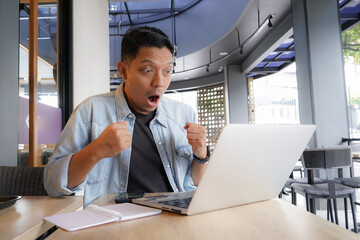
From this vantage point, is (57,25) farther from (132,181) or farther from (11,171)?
(132,181)

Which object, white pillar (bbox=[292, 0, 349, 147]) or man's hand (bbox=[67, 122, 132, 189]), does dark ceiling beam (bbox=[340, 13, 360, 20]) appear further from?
man's hand (bbox=[67, 122, 132, 189])

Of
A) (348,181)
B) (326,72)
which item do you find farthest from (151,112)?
(326,72)

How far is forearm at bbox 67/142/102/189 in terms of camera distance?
2.85ft

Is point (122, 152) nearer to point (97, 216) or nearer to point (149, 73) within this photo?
point (149, 73)

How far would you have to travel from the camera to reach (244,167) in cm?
69

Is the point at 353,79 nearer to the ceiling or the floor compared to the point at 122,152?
nearer to the ceiling

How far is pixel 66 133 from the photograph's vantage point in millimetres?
1076

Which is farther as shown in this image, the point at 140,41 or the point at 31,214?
the point at 140,41

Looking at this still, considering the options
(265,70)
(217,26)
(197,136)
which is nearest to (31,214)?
(197,136)

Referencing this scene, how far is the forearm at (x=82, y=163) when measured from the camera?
869 mm

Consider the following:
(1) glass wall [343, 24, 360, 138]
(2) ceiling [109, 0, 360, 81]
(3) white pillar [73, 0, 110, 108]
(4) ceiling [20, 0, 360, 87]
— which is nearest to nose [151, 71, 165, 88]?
(3) white pillar [73, 0, 110, 108]

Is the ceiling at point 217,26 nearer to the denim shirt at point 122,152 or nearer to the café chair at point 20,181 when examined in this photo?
the denim shirt at point 122,152

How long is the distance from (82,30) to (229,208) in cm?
282

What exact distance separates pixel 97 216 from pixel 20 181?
1.13 m
